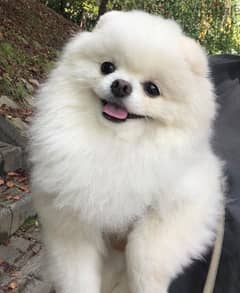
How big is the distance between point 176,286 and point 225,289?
0.19m

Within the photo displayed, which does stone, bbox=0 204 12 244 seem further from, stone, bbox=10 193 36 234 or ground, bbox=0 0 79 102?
ground, bbox=0 0 79 102

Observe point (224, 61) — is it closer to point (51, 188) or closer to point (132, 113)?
point (132, 113)

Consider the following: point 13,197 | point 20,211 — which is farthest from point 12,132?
point 20,211

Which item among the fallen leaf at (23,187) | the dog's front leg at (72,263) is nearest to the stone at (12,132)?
the fallen leaf at (23,187)

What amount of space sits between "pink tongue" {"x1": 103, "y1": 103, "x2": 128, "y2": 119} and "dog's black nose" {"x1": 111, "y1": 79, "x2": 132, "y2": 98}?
0.07 meters

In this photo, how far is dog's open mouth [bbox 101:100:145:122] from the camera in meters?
1.79

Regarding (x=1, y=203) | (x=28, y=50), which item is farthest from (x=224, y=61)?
(x=28, y=50)

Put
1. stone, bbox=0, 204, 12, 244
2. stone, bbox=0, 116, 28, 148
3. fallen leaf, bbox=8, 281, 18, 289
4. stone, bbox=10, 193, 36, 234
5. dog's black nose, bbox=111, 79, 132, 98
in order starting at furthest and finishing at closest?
stone, bbox=0, 116, 28, 148
stone, bbox=10, 193, 36, 234
stone, bbox=0, 204, 12, 244
fallen leaf, bbox=8, 281, 18, 289
dog's black nose, bbox=111, 79, 132, 98

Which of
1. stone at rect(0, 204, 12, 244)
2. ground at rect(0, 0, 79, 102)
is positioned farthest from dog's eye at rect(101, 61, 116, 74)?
ground at rect(0, 0, 79, 102)

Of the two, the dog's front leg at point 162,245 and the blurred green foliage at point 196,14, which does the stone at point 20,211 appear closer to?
the dog's front leg at point 162,245

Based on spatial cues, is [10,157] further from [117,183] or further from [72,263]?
[117,183]

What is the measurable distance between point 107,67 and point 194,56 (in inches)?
11.7

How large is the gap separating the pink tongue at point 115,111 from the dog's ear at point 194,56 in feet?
0.90

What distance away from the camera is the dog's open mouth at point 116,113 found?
1.79m
